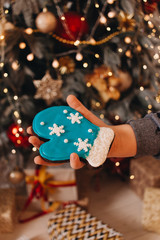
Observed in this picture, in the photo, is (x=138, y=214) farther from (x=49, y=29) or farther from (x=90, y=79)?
(x=49, y=29)

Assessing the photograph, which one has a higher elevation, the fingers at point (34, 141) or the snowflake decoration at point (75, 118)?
the snowflake decoration at point (75, 118)

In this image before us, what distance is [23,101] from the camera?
3.70 feet

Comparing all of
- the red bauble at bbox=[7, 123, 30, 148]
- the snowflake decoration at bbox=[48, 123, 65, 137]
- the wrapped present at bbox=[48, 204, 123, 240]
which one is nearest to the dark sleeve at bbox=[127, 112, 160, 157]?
the snowflake decoration at bbox=[48, 123, 65, 137]

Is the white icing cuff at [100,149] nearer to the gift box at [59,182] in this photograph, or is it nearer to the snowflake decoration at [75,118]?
the snowflake decoration at [75,118]

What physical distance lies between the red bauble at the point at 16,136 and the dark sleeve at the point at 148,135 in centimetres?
58

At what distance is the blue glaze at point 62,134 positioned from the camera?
0.67 meters

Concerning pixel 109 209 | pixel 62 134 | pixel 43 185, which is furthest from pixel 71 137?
pixel 109 209

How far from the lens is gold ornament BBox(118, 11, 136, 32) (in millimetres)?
1138

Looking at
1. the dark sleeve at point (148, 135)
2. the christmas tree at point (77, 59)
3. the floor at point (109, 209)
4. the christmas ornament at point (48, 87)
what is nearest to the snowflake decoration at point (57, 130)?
the dark sleeve at point (148, 135)

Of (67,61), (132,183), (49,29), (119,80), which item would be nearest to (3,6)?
(49,29)

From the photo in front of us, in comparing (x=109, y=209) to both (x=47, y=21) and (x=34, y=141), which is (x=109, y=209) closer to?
(x=34, y=141)

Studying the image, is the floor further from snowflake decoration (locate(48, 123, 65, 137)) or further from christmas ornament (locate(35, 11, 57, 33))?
christmas ornament (locate(35, 11, 57, 33))

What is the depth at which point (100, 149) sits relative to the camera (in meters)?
0.69

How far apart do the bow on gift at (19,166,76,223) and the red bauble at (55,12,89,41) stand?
59 cm
